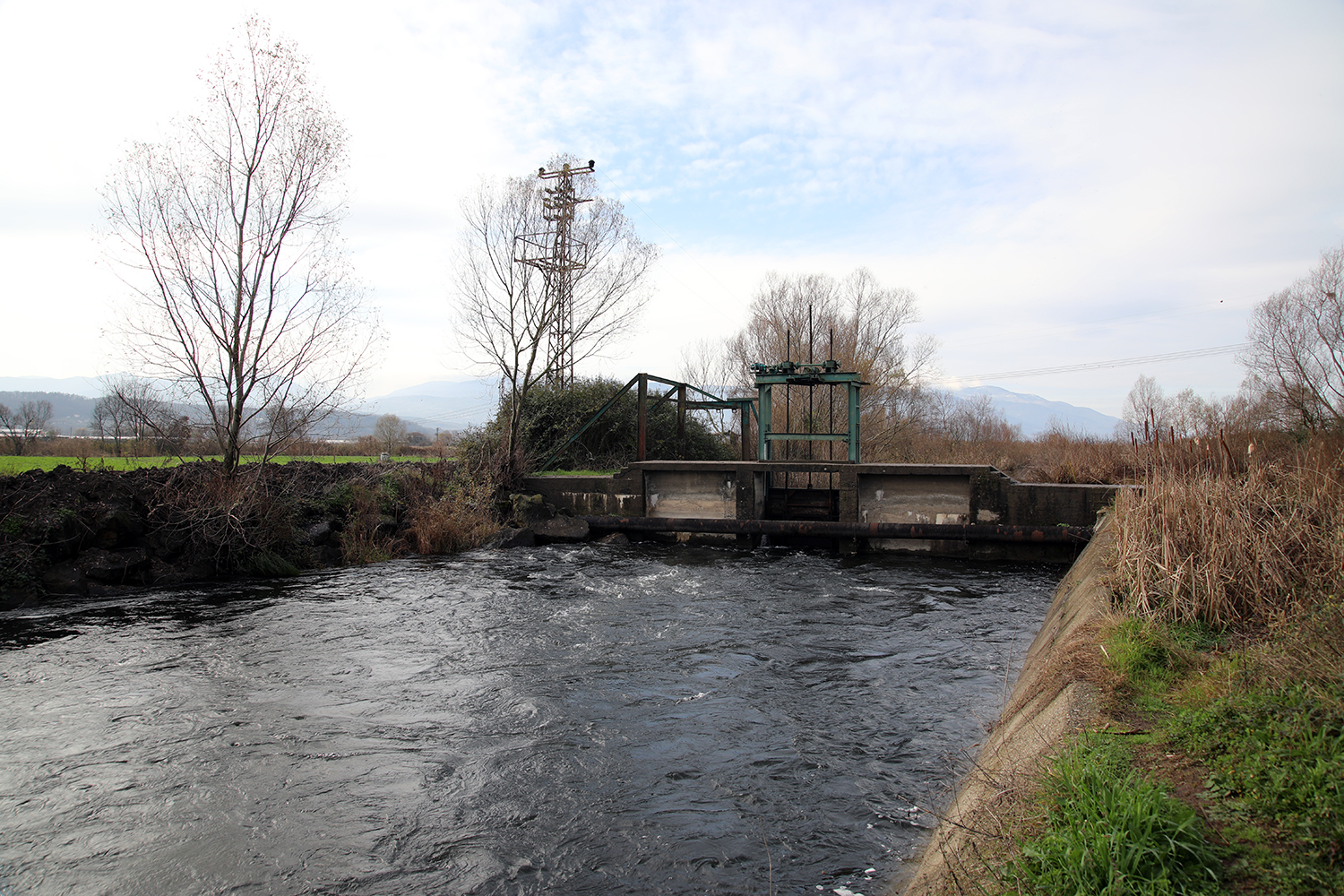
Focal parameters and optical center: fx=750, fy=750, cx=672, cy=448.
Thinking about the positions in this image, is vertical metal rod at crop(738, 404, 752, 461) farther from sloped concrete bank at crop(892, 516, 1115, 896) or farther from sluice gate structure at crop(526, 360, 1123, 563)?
sloped concrete bank at crop(892, 516, 1115, 896)

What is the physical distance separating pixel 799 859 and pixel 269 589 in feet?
30.4

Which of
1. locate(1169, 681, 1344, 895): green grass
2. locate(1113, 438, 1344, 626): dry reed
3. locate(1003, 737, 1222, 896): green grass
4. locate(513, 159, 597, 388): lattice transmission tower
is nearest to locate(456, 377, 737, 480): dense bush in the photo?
locate(513, 159, 597, 388): lattice transmission tower

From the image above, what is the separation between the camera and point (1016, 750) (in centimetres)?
376

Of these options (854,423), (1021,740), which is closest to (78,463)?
(854,423)

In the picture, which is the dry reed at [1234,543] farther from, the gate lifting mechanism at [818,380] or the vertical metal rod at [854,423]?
the vertical metal rod at [854,423]

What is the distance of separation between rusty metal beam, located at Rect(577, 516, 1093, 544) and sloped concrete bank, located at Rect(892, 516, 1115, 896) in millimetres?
7734

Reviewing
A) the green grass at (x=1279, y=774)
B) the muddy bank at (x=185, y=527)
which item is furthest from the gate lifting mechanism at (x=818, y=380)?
the green grass at (x=1279, y=774)

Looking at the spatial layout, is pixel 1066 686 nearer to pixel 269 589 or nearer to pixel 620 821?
pixel 620 821

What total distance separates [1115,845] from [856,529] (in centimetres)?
1182

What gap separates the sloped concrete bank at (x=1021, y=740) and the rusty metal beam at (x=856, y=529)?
773cm

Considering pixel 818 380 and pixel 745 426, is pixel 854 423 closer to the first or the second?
pixel 818 380

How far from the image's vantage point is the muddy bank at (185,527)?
9.90 m

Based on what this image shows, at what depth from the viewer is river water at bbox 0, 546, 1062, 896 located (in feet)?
12.8

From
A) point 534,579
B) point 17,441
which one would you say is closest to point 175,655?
point 534,579
